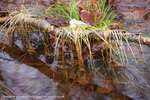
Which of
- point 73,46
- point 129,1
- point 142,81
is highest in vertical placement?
point 129,1

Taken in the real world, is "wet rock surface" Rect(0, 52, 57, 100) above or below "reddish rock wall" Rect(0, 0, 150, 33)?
below

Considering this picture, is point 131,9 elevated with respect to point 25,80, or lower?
elevated

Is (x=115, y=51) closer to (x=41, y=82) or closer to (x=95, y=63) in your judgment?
(x=95, y=63)

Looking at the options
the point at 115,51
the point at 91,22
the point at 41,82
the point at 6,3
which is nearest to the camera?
the point at 41,82

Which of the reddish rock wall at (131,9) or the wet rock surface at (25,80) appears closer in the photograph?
the wet rock surface at (25,80)

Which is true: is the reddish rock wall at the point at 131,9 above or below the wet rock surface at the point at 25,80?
above

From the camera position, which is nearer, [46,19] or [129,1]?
[46,19]

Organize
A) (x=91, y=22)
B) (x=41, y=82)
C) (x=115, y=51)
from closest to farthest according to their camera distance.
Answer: (x=41, y=82)
(x=115, y=51)
(x=91, y=22)

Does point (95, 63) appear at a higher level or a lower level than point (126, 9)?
lower

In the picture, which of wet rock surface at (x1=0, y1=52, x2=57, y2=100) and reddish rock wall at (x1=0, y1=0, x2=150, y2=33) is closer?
A: wet rock surface at (x1=0, y1=52, x2=57, y2=100)

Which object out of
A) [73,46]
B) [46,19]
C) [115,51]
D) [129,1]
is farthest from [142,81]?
[129,1]

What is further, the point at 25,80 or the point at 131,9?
the point at 131,9
